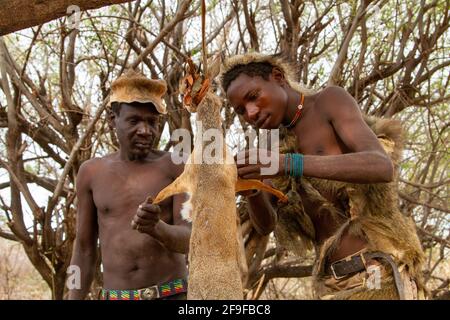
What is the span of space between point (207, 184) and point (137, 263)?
1368 millimetres

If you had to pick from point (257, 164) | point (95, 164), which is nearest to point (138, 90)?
point (95, 164)

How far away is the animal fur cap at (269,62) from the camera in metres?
3.17

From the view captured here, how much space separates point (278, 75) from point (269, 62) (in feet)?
0.26

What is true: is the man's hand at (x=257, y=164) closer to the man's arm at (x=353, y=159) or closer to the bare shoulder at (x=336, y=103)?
the man's arm at (x=353, y=159)

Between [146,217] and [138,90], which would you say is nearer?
[146,217]

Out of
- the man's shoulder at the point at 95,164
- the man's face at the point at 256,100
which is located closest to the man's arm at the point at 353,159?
the man's face at the point at 256,100

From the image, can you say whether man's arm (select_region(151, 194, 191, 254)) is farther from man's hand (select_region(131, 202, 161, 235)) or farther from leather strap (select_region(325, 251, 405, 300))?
leather strap (select_region(325, 251, 405, 300))

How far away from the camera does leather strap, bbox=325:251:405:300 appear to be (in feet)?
9.50

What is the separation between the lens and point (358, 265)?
3031 millimetres

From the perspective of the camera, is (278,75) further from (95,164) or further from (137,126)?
(95,164)

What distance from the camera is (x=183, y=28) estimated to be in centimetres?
625

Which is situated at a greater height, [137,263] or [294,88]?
[294,88]

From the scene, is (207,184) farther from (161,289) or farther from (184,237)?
(161,289)
